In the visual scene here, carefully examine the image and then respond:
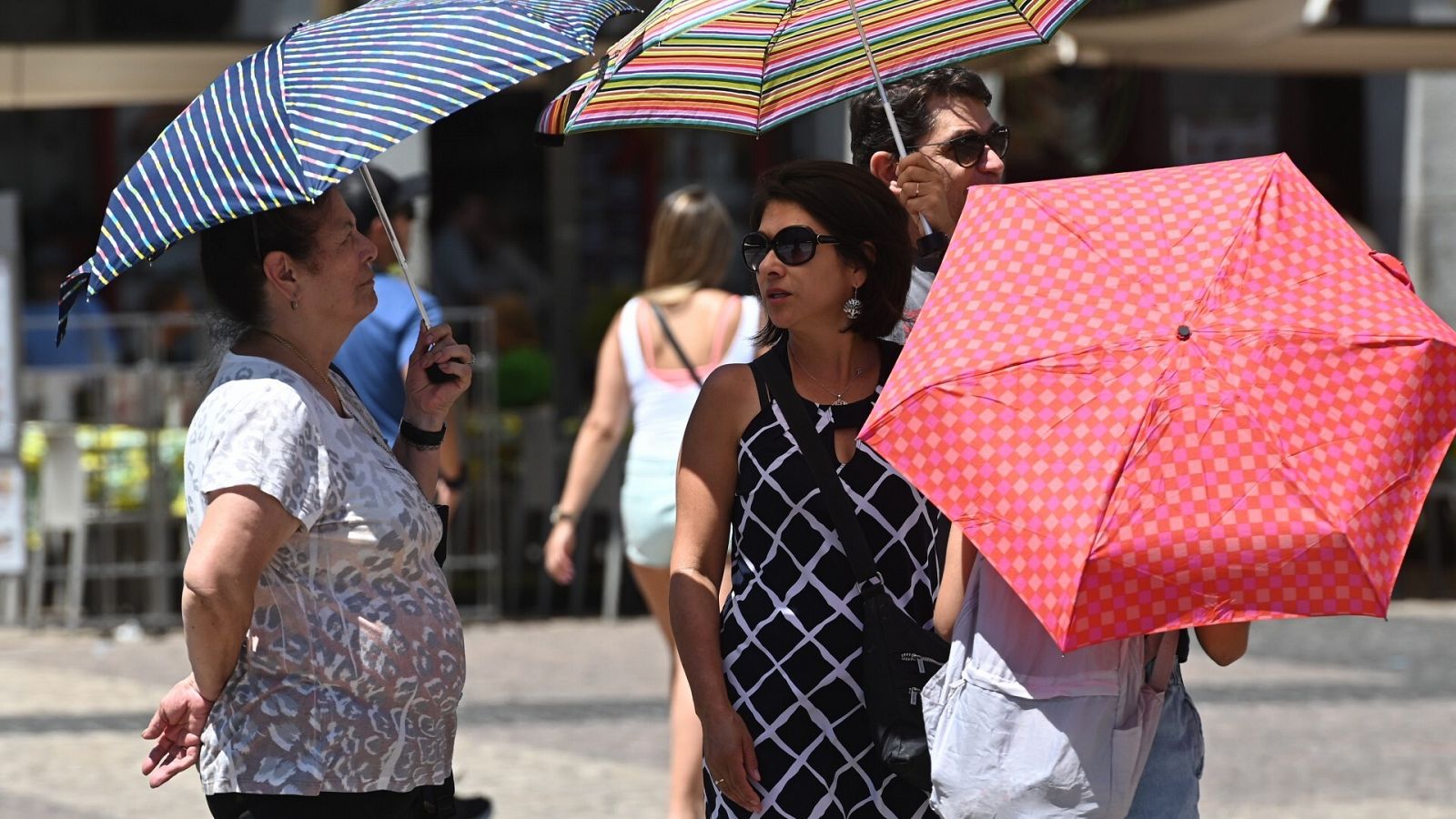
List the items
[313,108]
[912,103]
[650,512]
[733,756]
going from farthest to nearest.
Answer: [650,512]
[912,103]
[733,756]
[313,108]

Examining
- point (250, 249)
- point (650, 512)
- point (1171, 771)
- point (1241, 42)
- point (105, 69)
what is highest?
point (1241, 42)

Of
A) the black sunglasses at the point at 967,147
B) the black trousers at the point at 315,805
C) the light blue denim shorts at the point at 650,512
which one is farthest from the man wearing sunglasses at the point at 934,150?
the light blue denim shorts at the point at 650,512

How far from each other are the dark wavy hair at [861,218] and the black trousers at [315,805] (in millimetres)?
1031

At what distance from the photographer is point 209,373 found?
10.5 ft

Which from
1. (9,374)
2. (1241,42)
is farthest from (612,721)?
(1241,42)

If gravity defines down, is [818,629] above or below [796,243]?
below

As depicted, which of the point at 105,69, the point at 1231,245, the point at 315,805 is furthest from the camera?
the point at 105,69

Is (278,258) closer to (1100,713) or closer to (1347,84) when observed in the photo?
(1100,713)

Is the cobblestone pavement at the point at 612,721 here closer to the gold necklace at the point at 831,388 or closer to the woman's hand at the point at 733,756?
the woman's hand at the point at 733,756

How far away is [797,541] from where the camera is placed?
10.2 ft

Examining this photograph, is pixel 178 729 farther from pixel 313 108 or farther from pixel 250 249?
pixel 313 108

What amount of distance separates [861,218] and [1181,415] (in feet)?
2.78

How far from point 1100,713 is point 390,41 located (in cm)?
143

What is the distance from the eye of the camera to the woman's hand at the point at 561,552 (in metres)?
5.57
